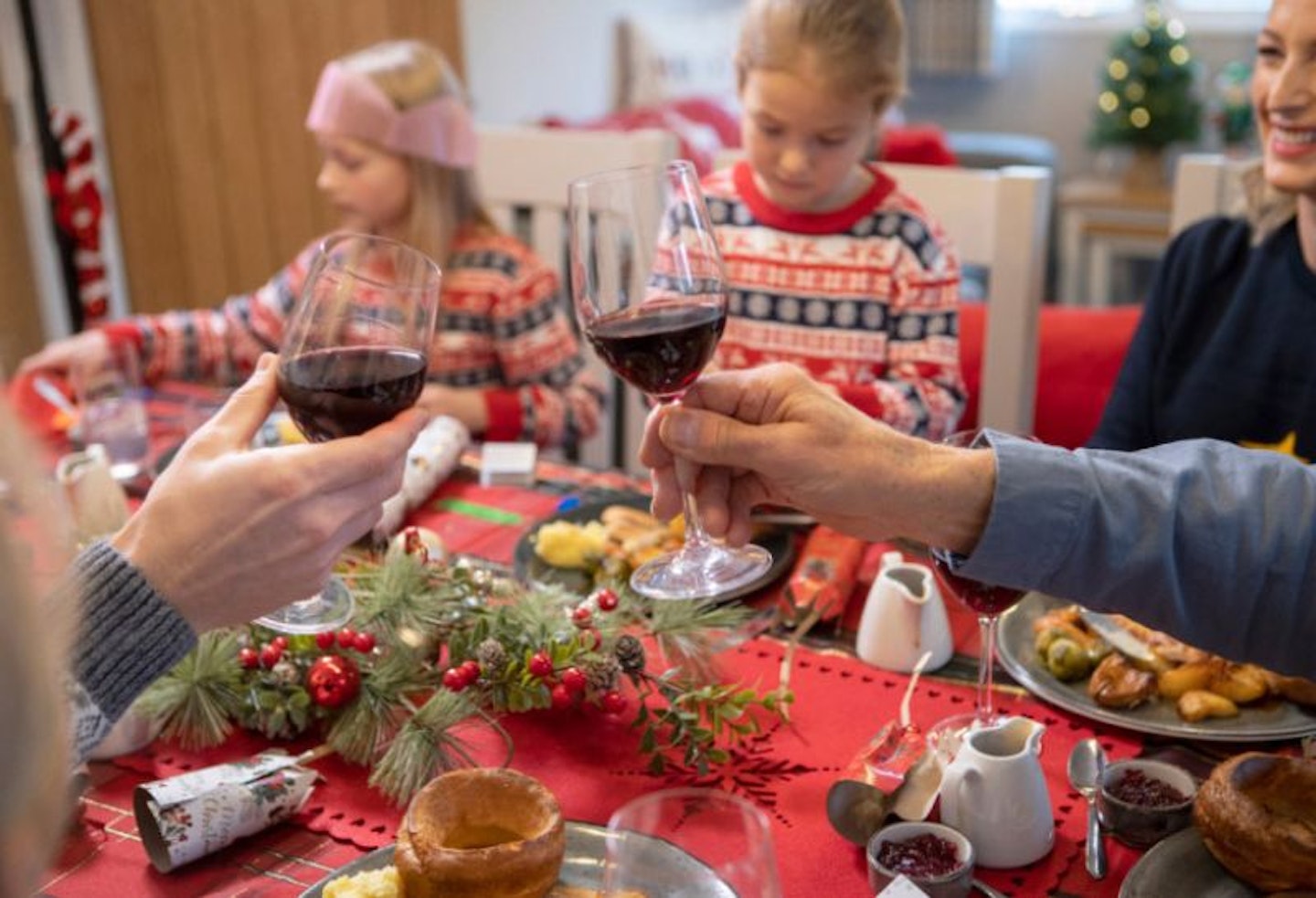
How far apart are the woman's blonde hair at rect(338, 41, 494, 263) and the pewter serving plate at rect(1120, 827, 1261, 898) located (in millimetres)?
1497

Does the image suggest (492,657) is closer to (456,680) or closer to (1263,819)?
(456,680)

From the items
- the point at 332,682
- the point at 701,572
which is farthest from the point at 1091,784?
the point at 332,682

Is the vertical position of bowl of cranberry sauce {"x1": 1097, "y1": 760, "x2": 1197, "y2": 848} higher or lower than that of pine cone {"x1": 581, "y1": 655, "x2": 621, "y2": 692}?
lower

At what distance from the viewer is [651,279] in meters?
1.06

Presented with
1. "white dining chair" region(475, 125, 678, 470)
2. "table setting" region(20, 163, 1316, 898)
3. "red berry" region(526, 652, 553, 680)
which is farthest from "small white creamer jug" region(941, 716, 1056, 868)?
"white dining chair" region(475, 125, 678, 470)

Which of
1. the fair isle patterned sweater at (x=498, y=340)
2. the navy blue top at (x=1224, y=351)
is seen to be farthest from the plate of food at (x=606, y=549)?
the fair isle patterned sweater at (x=498, y=340)

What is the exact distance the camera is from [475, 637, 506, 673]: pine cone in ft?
3.63

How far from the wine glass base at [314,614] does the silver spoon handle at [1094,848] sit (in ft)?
1.83

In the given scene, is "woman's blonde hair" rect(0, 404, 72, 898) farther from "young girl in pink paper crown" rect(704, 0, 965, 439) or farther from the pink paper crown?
the pink paper crown

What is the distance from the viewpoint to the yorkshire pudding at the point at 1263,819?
34.4 inches

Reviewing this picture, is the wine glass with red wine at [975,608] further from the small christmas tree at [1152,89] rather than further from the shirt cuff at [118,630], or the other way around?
the small christmas tree at [1152,89]

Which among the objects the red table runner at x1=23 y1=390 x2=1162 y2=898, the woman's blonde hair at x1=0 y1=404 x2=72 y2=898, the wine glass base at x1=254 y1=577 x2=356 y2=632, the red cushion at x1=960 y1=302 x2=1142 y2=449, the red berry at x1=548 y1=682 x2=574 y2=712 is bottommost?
the red cushion at x1=960 y1=302 x2=1142 y2=449

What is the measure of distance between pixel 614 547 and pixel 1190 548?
22.8 inches

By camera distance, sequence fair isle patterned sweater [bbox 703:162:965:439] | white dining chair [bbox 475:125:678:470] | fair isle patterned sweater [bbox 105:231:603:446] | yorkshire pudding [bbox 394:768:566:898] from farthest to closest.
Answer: white dining chair [bbox 475:125:678:470]
fair isle patterned sweater [bbox 105:231:603:446]
fair isle patterned sweater [bbox 703:162:965:439]
yorkshire pudding [bbox 394:768:566:898]
